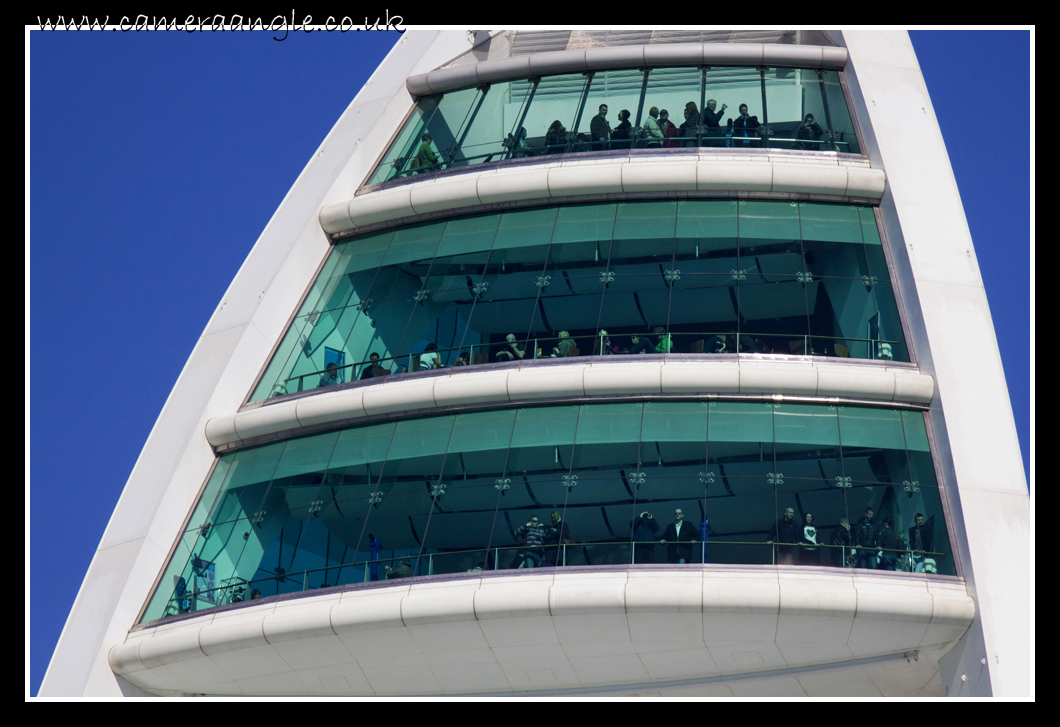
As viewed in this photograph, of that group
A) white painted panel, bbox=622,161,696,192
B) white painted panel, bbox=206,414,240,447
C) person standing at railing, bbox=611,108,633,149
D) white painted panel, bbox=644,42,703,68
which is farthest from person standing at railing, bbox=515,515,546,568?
white painted panel, bbox=644,42,703,68

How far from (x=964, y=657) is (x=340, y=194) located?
1554 centimetres

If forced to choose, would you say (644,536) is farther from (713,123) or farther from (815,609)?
(713,123)

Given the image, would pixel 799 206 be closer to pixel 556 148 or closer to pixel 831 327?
pixel 831 327

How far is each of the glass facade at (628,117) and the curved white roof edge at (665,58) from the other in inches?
6.3

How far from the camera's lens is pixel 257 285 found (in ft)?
89.6

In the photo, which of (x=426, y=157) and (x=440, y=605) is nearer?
(x=440, y=605)

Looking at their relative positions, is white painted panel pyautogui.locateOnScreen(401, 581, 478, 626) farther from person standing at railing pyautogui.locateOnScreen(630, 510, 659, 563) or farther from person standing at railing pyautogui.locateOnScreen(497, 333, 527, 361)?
person standing at railing pyautogui.locateOnScreen(497, 333, 527, 361)

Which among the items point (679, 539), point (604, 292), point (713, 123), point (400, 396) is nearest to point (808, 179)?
point (713, 123)

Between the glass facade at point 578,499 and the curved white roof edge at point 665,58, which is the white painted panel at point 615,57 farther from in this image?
the glass facade at point 578,499

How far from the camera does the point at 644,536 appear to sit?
2083cm

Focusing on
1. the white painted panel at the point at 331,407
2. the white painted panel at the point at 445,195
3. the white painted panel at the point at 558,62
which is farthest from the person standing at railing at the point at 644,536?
the white painted panel at the point at 558,62

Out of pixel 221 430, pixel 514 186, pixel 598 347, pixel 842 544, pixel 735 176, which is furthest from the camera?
pixel 514 186

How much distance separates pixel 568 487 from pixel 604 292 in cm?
403

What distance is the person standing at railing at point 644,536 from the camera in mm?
20656
